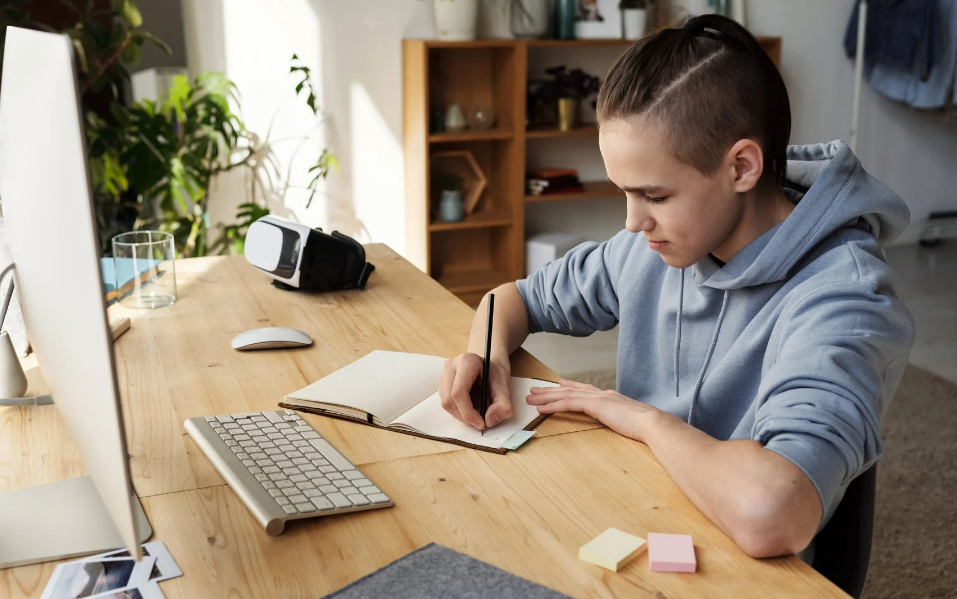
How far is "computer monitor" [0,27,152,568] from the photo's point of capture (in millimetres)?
571

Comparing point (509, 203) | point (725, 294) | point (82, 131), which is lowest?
point (509, 203)

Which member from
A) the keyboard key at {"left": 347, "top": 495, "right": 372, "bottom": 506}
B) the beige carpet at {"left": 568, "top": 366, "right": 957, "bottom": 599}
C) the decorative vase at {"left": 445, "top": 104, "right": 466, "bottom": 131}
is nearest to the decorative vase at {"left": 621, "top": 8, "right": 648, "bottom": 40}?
the decorative vase at {"left": 445, "top": 104, "right": 466, "bottom": 131}

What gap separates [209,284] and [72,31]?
1837 mm

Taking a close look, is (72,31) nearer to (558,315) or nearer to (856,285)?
(558,315)

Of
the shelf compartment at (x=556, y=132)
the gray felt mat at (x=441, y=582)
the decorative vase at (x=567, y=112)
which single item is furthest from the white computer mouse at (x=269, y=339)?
the decorative vase at (x=567, y=112)

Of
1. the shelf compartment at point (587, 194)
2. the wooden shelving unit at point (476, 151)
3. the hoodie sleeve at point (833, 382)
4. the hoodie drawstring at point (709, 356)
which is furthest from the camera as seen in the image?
the shelf compartment at point (587, 194)

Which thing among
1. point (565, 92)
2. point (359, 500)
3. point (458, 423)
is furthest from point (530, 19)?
point (359, 500)

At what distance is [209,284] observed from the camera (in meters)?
1.82

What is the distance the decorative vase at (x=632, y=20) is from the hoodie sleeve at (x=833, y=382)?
320 centimetres

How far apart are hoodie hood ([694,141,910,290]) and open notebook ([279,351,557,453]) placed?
12.4 inches

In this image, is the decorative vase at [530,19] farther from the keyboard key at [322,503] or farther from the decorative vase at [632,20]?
the keyboard key at [322,503]

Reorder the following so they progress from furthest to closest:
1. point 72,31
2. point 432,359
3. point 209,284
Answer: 1. point 72,31
2. point 209,284
3. point 432,359

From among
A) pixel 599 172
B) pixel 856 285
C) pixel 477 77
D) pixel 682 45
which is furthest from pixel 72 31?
pixel 856 285

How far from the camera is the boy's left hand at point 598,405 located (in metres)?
1.07
